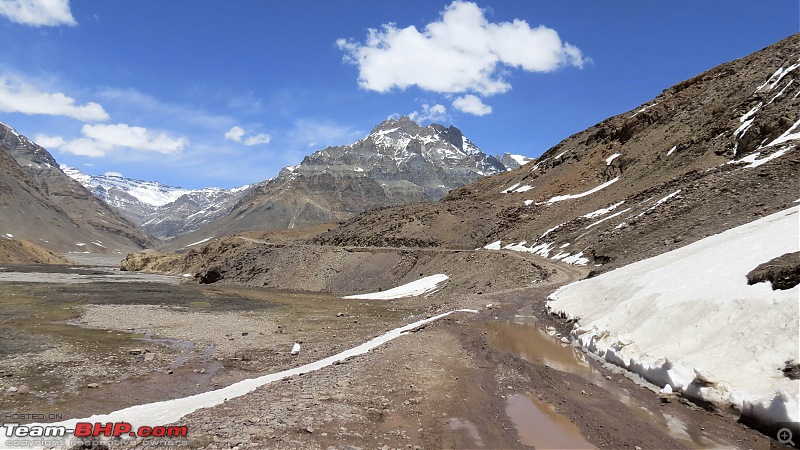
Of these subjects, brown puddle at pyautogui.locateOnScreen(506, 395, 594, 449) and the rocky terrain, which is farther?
the rocky terrain

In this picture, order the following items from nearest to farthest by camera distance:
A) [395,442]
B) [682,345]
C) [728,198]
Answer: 1. [395,442]
2. [682,345]
3. [728,198]

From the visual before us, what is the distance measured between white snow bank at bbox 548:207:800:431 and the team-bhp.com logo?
11.9 m

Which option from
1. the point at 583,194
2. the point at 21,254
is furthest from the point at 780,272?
the point at 21,254

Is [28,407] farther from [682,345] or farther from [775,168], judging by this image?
[775,168]

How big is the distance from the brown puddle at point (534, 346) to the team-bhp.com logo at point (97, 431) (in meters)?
12.0

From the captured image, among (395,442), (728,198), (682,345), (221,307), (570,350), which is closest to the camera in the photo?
(395,442)

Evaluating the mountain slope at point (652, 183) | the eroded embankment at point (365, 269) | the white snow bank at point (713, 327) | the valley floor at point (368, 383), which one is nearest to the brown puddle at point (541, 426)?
the valley floor at point (368, 383)

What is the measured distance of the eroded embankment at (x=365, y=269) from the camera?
143ft

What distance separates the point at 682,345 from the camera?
13062mm

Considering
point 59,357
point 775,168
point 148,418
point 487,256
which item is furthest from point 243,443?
point 487,256

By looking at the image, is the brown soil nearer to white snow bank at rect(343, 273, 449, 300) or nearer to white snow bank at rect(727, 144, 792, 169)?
white snow bank at rect(727, 144, 792, 169)

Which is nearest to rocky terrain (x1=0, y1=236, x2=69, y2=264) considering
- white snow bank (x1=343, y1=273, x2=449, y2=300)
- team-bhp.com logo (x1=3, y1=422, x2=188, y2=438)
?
white snow bank (x1=343, y1=273, x2=449, y2=300)

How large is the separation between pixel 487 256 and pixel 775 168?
25.3m

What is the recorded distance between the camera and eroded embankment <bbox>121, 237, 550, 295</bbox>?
43.5 metres
